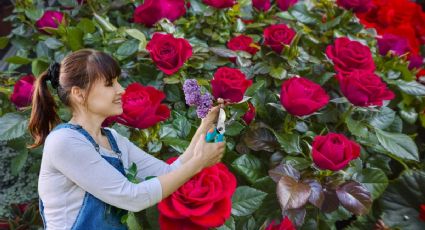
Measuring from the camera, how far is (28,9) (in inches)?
56.9

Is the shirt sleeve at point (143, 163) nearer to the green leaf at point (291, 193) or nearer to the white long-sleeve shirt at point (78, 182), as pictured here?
the white long-sleeve shirt at point (78, 182)

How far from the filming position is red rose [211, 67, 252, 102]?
931 millimetres

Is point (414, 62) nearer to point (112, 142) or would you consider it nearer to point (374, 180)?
point (374, 180)

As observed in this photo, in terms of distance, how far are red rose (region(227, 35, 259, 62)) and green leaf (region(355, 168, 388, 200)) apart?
1.50ft

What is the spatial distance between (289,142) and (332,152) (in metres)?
0.15

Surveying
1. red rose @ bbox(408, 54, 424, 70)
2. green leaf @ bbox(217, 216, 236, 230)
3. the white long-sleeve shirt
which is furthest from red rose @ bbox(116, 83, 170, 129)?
red rose @ bbox(408, 54, 424, 70)

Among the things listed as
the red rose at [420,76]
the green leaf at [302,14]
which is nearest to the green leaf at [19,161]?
the green leaf at [302,14]

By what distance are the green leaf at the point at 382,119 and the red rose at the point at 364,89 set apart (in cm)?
13

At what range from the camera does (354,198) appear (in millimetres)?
895

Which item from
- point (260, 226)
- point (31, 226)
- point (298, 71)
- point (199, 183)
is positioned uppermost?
point (199, 183)

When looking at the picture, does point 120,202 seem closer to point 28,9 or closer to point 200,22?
point 200,22

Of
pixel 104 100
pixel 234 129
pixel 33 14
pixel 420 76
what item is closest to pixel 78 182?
pixel 104 100

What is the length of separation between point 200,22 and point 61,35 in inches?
16.3

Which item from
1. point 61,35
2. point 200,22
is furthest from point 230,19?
point 61,35
